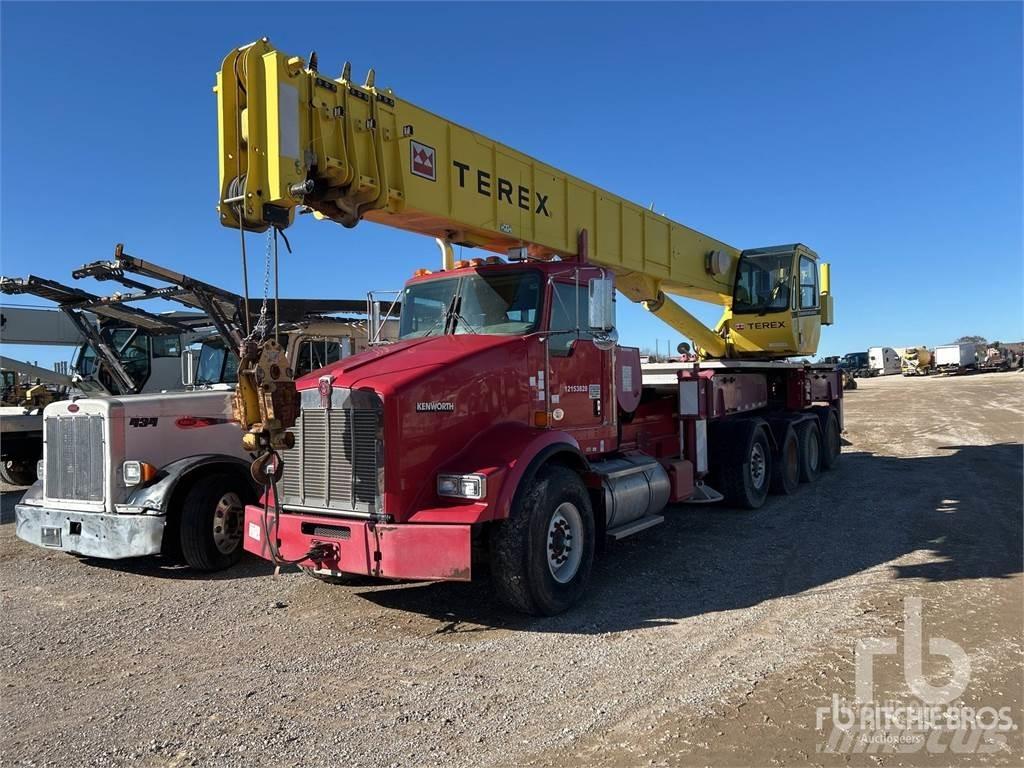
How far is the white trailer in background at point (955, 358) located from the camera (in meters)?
59.8

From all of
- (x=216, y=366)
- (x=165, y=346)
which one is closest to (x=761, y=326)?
(x=216, y=366)

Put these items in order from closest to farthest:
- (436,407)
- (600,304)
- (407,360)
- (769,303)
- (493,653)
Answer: (493,653)
(436,407)
(407,360)
(600,304)
(769,303)

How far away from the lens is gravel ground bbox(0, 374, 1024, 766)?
3538 millimetres

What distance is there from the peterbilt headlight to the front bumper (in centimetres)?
285

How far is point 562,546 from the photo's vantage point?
561cm

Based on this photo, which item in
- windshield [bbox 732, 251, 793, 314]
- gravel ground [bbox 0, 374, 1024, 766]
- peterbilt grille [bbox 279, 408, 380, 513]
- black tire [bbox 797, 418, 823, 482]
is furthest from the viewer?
black tire [bbox 797, 418, 823, 482]

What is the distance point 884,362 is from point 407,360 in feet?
237

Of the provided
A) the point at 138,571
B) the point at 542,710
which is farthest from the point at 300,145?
the point at 138,571

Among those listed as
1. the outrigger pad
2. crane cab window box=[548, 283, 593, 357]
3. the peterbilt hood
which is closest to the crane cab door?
crane cab window box=[548, 283, 593, 357]

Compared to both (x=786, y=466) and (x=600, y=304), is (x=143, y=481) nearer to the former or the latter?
(x=600, y=304)

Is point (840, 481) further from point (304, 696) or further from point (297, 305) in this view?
point (304, 696)

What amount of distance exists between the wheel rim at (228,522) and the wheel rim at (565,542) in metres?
3.37

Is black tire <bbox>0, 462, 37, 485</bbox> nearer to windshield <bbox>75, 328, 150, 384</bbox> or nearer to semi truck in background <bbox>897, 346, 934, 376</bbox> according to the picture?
windshield <bbox>75, 328, 150, 384</bbox>

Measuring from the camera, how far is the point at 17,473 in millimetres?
12703
